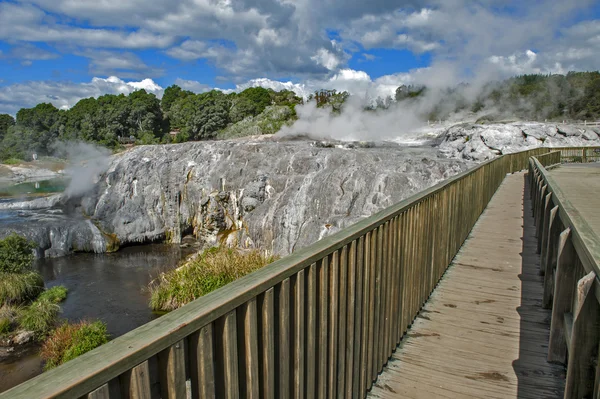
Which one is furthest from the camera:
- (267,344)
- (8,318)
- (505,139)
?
(505,139)

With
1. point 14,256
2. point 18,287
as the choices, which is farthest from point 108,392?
point 14,256

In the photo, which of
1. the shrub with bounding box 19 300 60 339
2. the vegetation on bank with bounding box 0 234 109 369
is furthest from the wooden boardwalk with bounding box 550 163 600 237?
the shrub with bounding box 19 300 60 339

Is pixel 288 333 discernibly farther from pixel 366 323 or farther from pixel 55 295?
pixel 55 295

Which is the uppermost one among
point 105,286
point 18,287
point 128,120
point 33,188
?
point 128,120

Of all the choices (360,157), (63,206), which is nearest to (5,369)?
(360,157)

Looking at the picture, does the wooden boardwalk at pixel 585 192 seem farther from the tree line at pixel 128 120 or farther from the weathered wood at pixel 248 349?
the tree line at pixel 128 120

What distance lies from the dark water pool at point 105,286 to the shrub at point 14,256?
4.44 feet

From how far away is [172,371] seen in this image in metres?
1.30

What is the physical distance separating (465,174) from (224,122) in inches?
2441

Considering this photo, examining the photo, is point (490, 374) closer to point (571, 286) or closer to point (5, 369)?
point (571, 286)

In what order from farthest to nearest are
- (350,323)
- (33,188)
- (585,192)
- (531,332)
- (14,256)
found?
(33,188)
(14,256)
(585,192)
(531,332)
(350,323)

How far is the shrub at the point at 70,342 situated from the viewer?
38.8 feet

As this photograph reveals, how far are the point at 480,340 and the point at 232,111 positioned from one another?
65.7 m

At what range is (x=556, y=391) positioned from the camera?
115 inches
